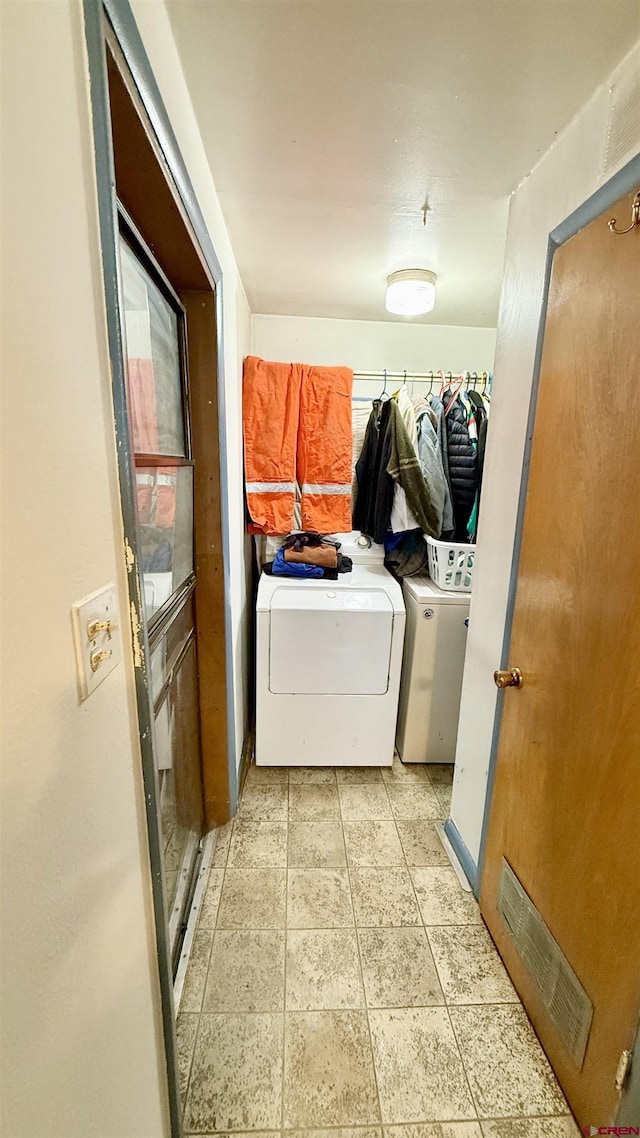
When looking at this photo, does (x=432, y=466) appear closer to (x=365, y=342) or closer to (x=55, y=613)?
(x=365, y=342)

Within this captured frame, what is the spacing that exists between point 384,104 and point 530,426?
2.70 feet

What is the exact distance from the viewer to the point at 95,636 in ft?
1.82

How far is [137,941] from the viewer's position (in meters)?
0.71

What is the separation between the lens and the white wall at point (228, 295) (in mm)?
787

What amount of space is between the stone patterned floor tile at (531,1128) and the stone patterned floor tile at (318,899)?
1.77 ft

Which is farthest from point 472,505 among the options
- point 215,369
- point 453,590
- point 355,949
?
point 355,949

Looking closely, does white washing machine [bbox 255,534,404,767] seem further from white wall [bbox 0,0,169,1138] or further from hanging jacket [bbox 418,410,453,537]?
white wall [bbox 0,0,169,1138]

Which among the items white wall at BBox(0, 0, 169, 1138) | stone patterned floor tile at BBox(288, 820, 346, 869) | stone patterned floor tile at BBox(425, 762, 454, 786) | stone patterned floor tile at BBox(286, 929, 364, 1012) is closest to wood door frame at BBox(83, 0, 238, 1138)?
white wall at BBox(0, 0, 169, 1138)

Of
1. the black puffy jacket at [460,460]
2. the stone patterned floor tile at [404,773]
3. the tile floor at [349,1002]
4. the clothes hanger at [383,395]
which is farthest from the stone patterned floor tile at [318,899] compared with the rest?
the clothes hanger at [383,395]

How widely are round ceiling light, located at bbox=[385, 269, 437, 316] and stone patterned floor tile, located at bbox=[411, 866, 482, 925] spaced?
226 cm

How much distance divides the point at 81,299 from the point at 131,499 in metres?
0.25

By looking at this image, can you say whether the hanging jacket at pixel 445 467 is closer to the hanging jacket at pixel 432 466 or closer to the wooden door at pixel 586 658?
the hanging jacket at pixel 432 466

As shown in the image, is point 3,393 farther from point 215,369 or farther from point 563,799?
point 563,799

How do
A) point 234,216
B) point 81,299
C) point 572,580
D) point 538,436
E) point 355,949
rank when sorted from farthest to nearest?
1. point 234,216
2. point 355,949
3. point 538,436
4. point 572,580
5. point 81,299
